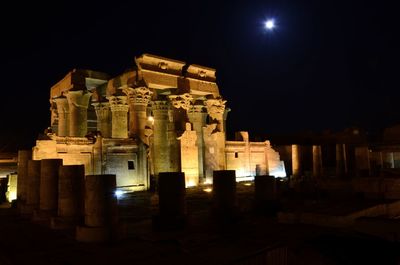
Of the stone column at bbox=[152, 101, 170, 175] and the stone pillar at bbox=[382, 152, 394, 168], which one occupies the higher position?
the stone column at bbox=[152, 101, 170, 175]

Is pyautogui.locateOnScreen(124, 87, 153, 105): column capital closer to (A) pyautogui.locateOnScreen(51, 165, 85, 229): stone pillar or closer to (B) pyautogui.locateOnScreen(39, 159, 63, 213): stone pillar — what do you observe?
(B) pyautogui.locateOnScreen(39, 159, 63, 213): stone pillar

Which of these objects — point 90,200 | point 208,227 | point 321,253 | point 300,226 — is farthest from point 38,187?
point 321,253

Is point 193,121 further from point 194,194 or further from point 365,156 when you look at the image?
point 365,156

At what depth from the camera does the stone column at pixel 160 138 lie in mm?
24656

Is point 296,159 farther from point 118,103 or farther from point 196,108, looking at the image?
point 118,103

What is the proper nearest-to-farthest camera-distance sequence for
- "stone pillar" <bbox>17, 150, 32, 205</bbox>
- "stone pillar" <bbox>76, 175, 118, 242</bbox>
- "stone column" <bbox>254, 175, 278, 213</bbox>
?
"stone pillar" <bbox>76, 175, 118, 242</bbox> < "stone column" <bbox>254, 175, 278, 213</bbox> < "stone pillar" <bbox>17, 150, 32, 205</bbox>

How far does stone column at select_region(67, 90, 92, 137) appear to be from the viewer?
78.5 feet

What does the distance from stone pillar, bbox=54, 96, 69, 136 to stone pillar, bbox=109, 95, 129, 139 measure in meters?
3.50

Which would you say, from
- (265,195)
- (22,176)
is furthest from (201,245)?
(22,176)

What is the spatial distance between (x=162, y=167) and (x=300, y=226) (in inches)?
616

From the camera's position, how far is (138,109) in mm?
22750

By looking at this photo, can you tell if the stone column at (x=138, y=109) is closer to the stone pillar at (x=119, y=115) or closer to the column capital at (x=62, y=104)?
the stone pillar at (x=119, y=115)

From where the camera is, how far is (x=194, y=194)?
1914 centimetres

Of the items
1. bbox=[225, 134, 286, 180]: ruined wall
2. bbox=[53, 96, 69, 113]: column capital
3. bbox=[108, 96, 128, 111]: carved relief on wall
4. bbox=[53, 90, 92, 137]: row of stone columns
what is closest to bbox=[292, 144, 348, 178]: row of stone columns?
bbox=[225, 134, 286, 180]: ruined wall
